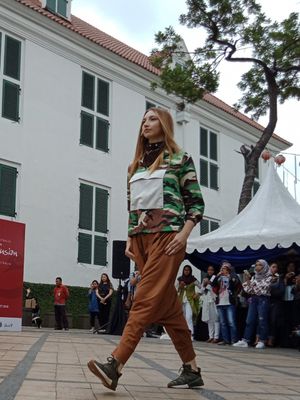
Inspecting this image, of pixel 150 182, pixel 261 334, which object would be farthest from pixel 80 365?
pixel 261 334

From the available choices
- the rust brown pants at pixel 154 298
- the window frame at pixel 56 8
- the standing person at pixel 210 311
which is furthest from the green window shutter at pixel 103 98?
the rust brown pants at pixel 154 298

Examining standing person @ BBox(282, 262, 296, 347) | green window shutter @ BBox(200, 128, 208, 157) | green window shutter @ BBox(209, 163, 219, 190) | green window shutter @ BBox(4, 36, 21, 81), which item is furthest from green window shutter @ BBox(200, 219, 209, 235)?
standing person @ BBox(282, 262, 296, 347)

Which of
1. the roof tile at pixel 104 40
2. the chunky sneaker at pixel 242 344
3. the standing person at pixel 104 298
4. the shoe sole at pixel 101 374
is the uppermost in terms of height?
the roof tile at pixel 104 40

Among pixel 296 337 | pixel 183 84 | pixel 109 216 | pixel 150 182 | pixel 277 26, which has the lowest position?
pixel 296 337

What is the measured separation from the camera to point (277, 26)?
18266mm

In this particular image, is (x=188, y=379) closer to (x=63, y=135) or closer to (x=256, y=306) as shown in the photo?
(x=256, y=306)

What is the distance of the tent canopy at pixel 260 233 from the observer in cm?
1273

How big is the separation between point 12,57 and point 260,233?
10507 mm

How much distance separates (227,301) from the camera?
13.0 metres

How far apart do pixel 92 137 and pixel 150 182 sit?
18.0m

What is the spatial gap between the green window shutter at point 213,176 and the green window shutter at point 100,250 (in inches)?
303

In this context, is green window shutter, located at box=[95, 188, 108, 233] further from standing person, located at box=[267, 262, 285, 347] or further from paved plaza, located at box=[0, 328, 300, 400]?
paved plaza, located at box=[0, 328, 300, 400]

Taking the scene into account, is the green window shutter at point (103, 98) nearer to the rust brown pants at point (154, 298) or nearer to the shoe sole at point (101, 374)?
the rust brown pants at point (154, 298)

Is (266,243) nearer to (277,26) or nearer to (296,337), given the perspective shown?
(296,337)
